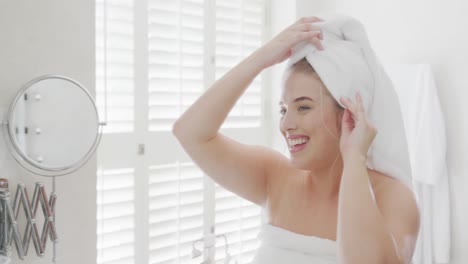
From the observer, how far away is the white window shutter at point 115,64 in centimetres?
161

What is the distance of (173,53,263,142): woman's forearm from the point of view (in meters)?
1.01

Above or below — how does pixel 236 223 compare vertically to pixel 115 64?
below

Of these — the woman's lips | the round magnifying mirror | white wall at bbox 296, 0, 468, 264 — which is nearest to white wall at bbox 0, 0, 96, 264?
the round magnifying mirror

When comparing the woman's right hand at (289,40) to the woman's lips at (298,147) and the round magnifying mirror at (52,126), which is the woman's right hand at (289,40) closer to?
the woman's lips at (298,147)

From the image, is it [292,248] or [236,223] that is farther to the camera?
[236,223]

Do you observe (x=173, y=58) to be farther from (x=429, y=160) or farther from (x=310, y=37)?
(x=429, y=160)

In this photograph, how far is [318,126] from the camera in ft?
3.09

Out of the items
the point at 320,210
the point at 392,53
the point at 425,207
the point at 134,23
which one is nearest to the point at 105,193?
the point at 134,23

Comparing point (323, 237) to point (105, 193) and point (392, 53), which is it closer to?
point (105, 193)

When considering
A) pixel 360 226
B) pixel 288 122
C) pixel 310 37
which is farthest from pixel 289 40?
pixel 360 226

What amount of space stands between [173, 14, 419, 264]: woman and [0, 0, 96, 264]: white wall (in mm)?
450

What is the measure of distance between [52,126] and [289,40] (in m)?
0.72

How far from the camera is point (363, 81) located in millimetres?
929

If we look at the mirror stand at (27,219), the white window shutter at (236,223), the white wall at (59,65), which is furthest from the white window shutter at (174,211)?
the mirror stand at (27,219)
